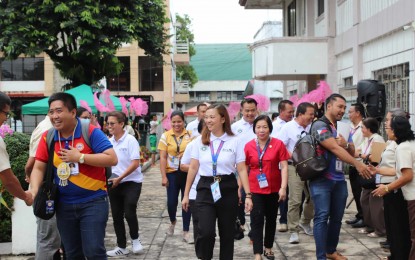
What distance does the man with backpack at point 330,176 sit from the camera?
20.4 ft

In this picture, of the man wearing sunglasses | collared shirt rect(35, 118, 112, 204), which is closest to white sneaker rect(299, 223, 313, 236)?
collared shirt rect(35, 118, 112, 204)

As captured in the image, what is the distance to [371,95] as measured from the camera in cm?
977

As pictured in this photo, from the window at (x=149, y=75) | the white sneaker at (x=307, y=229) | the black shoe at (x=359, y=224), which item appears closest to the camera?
the white sneaker at (x=307, y=229)

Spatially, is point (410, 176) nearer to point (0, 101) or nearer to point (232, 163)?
point (232, 163)

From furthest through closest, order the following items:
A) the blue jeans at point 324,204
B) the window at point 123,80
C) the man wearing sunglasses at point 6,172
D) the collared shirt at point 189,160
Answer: the window at point 123,80, the blue jeans at point 324,204, the collared shirt at point 189,160, the man wearing sunglasses at point 6,172

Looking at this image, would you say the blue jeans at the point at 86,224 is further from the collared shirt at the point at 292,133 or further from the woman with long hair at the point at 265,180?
the collared shirt at the point at 292,133

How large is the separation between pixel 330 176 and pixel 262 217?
37.4 inches

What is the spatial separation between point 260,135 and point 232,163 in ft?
4.05

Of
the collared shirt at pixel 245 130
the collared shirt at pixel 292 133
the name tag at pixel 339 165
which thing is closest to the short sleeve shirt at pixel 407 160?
the name tag at pixel 339 165

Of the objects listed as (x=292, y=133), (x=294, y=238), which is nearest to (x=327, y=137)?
(x=292, y=133)

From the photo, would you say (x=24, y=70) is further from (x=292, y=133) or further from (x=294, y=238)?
(x=294, y=238)

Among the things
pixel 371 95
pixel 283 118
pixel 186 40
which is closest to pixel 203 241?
pixel 283 118

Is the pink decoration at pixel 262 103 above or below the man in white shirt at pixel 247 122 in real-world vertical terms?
above

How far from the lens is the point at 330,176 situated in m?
6.37
